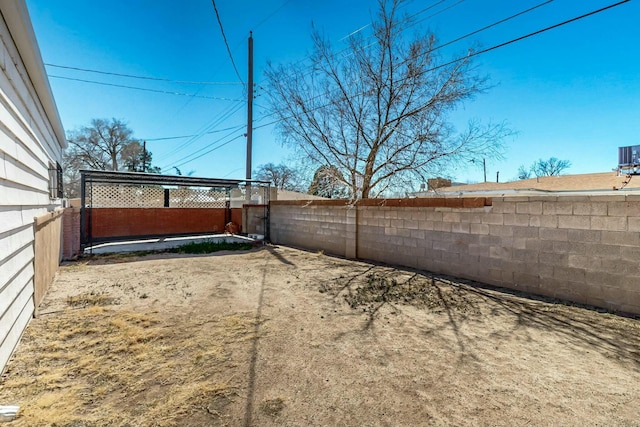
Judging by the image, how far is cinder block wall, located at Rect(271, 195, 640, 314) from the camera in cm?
368

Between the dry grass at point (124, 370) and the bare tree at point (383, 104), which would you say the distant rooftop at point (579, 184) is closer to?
the bare tree at point (383, 104)

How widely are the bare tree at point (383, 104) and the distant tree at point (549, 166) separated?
34.7 meters

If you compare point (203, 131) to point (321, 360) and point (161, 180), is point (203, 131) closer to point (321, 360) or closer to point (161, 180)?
point (161, 180)

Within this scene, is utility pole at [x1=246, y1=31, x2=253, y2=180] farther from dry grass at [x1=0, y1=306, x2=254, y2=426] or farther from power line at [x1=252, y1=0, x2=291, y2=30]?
dry grass at [x1=0, y1=306, x2=254, y2=426]

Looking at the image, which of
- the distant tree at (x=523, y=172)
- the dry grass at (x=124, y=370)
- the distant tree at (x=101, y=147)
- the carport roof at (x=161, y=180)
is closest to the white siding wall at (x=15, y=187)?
the dry grass at (x=124, y=370)

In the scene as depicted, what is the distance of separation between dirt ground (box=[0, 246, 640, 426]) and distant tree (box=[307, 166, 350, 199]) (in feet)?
14.6

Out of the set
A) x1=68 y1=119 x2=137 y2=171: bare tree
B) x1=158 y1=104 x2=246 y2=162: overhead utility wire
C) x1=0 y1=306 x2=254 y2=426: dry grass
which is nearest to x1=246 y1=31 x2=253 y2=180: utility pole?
x1=158 y1=104 x2=246 y2=162: overhead utility wire

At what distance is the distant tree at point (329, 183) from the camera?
8.41 m

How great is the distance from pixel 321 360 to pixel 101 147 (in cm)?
3246

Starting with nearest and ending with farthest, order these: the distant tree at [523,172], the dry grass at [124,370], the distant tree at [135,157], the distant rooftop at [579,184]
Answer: the dry grass at [124,370] < the distant rooftop at [579,184] < the distant tree at [135,157] < the distant tree at [523,172]

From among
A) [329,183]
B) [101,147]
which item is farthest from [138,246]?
[101,147]

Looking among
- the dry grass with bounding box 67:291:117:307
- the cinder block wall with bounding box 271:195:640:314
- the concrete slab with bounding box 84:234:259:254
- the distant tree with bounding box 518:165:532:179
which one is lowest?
the dry grass with bounding box 67:291:117:307

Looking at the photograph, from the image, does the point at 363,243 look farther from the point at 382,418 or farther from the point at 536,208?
the point at 382,418

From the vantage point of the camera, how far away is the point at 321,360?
97.8 inches
